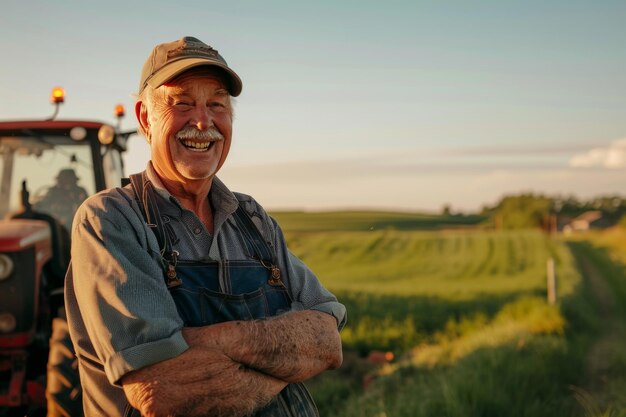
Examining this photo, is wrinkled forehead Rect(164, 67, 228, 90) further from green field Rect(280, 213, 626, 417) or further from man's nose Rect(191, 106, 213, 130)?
green field Rect(280, 213, 626, 417)

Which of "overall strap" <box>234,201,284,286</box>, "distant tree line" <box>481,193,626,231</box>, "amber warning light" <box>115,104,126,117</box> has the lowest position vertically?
"distant tree line" <box>481,193,626,231</box>

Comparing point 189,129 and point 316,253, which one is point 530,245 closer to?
point 316,253

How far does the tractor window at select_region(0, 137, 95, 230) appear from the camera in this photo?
5.63 metres

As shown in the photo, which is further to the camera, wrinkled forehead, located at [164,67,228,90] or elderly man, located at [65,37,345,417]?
wrinkled forehead, located at [164,67,228,90]

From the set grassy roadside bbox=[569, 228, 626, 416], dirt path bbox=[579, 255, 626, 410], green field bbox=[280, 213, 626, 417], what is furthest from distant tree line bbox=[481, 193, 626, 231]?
dirt path bbox=[579, 255, 626, 410]

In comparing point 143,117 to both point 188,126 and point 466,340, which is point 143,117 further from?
point 466,340

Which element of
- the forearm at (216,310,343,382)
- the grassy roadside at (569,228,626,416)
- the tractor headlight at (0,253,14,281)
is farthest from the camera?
the grassy roadside at (569,228,626,416)

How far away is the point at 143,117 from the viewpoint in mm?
2320

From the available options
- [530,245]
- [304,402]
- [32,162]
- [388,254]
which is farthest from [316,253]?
[304,402]

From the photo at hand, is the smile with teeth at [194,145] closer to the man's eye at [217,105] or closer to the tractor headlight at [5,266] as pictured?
the man's eye at [217,105]

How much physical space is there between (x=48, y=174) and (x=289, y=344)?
4132 millimetres

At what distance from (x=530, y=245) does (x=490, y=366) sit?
35.4 metres

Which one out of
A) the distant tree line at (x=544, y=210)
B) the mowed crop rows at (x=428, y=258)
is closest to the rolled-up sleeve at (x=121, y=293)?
the mowed crop rows at (x=428, y=258)

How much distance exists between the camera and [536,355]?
8.38 meters
